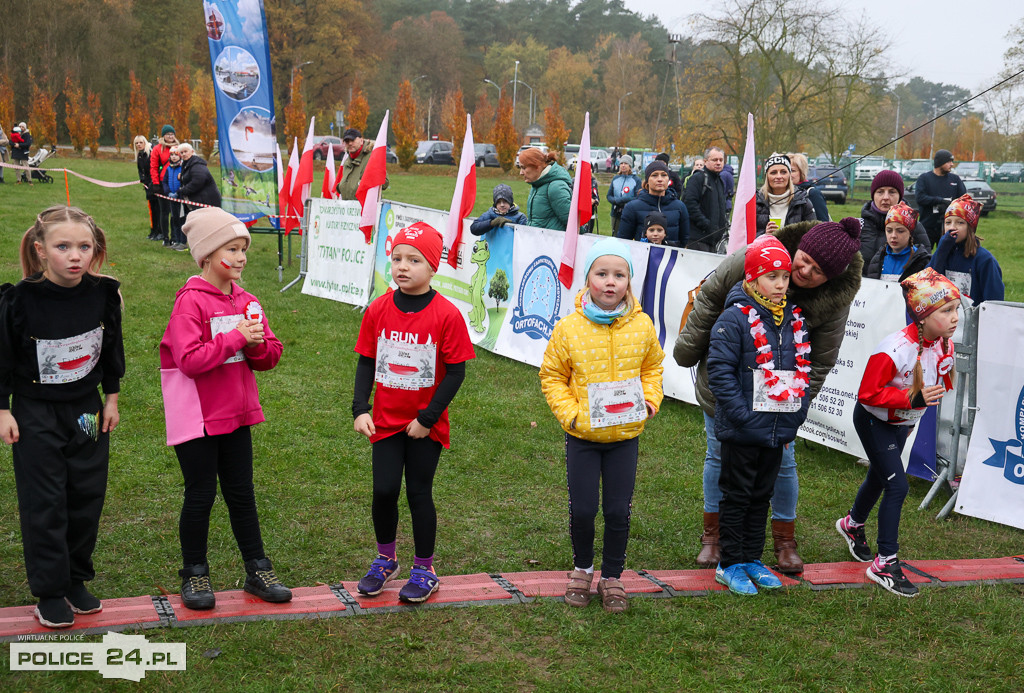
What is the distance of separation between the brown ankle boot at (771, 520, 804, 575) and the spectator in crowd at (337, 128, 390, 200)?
31.5ft

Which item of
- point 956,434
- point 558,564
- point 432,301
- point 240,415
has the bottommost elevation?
point 558,564

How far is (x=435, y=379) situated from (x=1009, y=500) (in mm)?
3919

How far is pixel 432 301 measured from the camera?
4.30 m

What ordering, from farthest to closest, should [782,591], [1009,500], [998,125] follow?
[998,125], [1009,500], [782,591]

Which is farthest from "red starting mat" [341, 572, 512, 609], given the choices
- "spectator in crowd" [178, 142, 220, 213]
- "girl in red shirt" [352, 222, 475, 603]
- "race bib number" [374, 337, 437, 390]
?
"spectator in crowd" [178, 142, 220, 213]

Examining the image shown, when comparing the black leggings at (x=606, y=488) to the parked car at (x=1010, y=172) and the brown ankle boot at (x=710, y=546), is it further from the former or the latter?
the parked car at (x=1010, y=172)


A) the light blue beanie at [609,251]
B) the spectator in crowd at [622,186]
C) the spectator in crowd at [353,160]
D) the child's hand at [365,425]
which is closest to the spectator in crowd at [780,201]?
the light blue beanie at [609,251]

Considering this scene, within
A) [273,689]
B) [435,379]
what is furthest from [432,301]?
[273,689]

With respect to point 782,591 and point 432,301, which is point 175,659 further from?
point 782,591

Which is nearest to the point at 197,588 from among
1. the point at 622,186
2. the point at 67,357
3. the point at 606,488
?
the point at 67,357

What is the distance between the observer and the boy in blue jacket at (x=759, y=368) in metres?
4.34

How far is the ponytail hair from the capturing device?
3846 millimetres

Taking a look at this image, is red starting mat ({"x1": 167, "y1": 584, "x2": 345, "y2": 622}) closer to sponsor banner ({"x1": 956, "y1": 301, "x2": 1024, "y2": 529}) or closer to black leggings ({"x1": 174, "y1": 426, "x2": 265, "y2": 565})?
black leggings ({"x1": 174, "y1": 426, "x2": 265, "y2": 565})

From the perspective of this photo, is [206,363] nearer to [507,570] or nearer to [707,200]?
[507,570]
